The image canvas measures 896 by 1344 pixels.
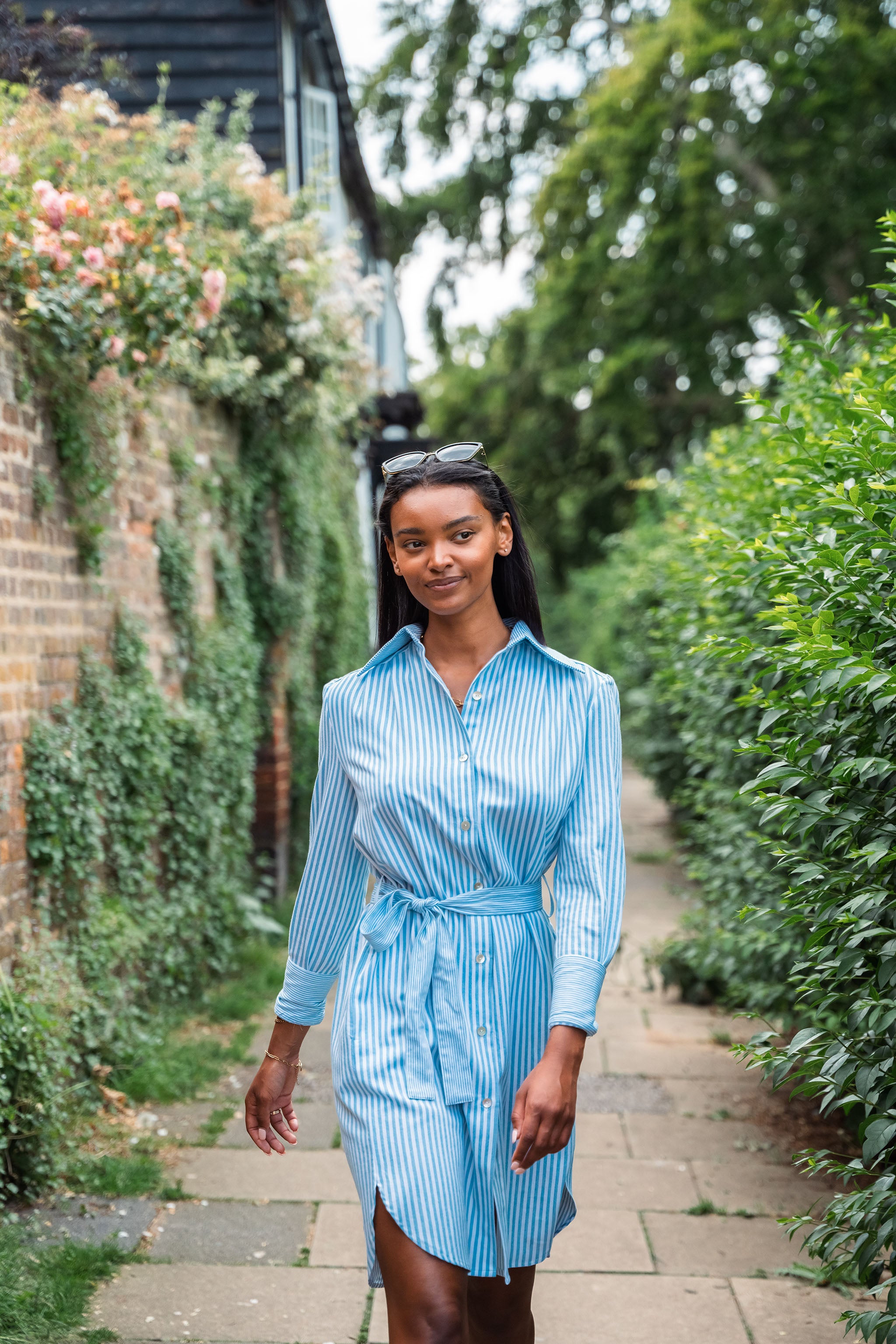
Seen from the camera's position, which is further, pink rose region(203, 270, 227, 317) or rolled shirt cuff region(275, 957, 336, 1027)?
pink rose region(203, 270, 227, 317)

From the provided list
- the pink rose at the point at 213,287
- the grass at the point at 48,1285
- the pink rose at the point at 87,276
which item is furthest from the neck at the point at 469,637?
the pink rose at the point at 213,287

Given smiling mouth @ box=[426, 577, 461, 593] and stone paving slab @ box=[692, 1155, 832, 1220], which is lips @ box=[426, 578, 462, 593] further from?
stone paving slab @ box=[692, 1155, 832, 1220]

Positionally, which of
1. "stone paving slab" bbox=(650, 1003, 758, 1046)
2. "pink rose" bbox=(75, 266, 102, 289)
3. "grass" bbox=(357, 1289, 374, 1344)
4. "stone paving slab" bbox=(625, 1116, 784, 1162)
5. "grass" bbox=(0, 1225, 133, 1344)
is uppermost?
"pink rose" bbox=(75, 266, 102, 289)

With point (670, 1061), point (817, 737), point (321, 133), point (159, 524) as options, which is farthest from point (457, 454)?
point (321, 133)

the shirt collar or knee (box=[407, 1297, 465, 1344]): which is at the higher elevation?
the shirt collar

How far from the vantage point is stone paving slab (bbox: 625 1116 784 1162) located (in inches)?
186

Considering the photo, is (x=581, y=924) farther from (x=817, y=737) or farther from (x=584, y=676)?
(x=817, y=737)

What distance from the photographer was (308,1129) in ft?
16.3

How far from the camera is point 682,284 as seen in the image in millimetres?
16516

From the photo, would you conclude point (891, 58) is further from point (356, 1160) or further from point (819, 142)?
point (356, 1160)

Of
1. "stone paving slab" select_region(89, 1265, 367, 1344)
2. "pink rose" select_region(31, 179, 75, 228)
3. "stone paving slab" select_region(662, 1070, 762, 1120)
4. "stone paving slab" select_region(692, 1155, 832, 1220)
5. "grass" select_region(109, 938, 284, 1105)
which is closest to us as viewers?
"stone paving slab" select_region(89, 1265, 367, 1344)

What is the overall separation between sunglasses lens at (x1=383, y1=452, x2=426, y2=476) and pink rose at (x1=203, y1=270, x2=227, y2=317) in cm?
309

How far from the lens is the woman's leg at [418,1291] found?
203cm

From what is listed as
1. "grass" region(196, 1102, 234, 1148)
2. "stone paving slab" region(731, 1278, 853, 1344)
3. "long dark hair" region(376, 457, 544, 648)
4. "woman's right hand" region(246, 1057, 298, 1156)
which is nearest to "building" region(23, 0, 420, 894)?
"grass" region(196, 1102, 234, 1148)
